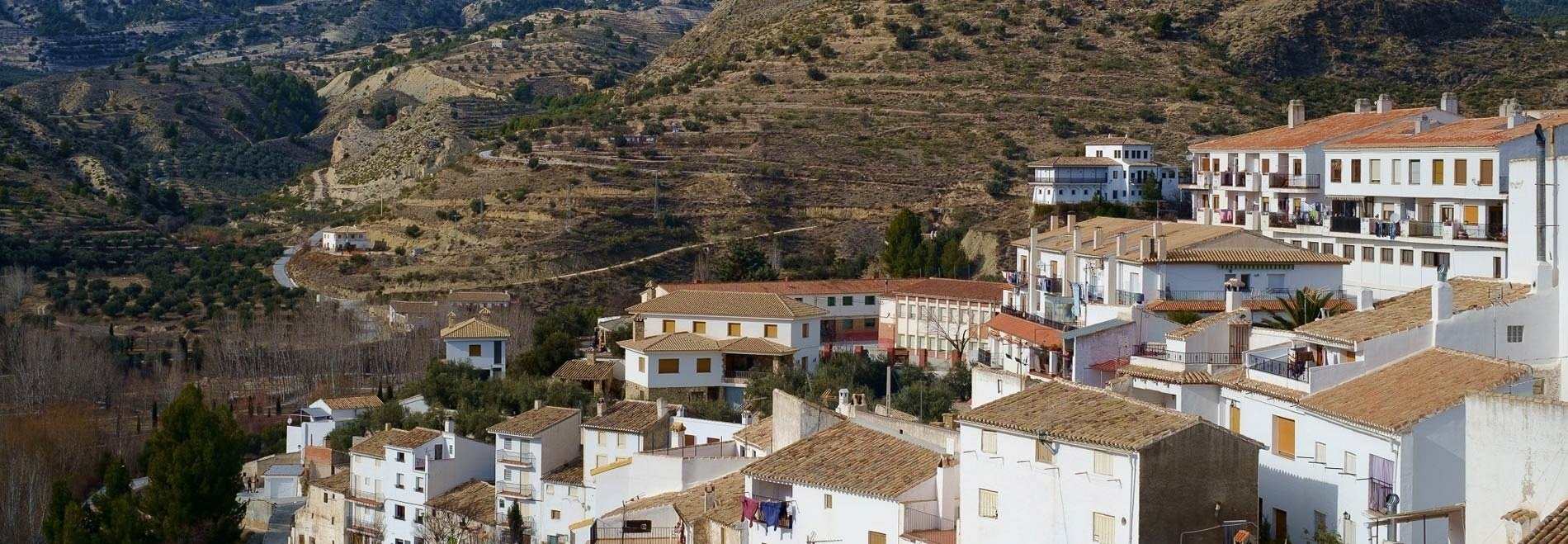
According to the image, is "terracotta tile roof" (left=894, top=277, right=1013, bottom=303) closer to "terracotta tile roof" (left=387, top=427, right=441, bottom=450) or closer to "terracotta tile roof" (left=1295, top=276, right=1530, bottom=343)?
"terracotta tile roof" (left=387, top=427, right=441, bottom=450)

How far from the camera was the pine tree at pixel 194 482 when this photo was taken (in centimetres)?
4825

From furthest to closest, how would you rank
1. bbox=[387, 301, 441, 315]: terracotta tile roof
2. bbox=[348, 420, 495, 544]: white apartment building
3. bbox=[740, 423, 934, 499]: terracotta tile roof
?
1. bbox=[387, 301, 441, 315]: terracotta tile roof
2. bbox=[348, 420, 495, 544]: white apartment building
3. bbox=[740, 423, 934, 499]: terracotta tile roof

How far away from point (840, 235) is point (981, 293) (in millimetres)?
24927

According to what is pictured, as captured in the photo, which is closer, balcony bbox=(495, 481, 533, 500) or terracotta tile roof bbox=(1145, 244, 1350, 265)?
terracotta tile roof bbox=(1145, 244, 1350, 265)

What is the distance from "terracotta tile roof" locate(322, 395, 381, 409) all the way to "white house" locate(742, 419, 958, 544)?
28343 mm

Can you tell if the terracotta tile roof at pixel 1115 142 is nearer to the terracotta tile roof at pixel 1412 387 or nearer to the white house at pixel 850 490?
the white house at pixel 850 490

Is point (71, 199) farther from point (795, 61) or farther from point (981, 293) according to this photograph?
point (981, 293)

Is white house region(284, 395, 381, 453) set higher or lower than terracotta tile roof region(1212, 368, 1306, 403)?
lower

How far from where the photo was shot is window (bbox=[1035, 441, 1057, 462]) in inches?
985

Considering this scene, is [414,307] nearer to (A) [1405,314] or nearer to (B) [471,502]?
(B) [471,502]

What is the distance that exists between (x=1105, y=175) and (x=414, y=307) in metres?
24.2

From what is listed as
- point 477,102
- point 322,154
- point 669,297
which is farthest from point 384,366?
point 322,154

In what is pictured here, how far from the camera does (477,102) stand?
130625 millimetres

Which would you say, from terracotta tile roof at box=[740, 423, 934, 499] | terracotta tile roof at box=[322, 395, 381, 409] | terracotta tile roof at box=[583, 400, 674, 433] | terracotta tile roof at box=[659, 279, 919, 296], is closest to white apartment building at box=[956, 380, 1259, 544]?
terracotta tile roof at box=[740, 423, 934, 499]
